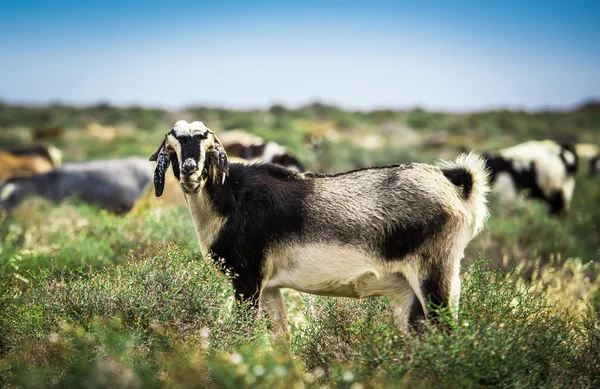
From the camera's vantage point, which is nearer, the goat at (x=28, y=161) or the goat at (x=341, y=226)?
the goat at (x=341, y=226)

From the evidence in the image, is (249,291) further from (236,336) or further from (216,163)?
(216,163)

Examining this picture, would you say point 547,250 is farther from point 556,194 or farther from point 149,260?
point 149,260

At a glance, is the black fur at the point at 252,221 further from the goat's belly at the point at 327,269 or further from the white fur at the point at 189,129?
the white fur at the point at 189,129

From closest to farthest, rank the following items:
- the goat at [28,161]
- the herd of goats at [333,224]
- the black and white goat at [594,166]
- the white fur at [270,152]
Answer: the herd of goats at [333,224], the white fur at [270,152], the goat at [28,161], the black and white goat at [594,166]

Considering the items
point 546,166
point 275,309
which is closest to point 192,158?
point 275,309

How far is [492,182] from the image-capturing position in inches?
645

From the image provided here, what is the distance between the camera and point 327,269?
5504 millimetres

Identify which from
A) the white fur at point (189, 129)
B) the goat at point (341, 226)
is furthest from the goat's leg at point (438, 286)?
the white fur at point (189, 129)

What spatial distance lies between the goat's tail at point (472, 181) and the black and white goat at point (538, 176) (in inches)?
411

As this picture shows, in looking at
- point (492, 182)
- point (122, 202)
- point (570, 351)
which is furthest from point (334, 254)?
point (492, 182)

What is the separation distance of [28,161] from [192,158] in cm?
1502

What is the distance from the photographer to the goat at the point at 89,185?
45.1ft

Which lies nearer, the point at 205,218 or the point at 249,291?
the point at 249,291

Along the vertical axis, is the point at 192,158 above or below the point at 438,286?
above
